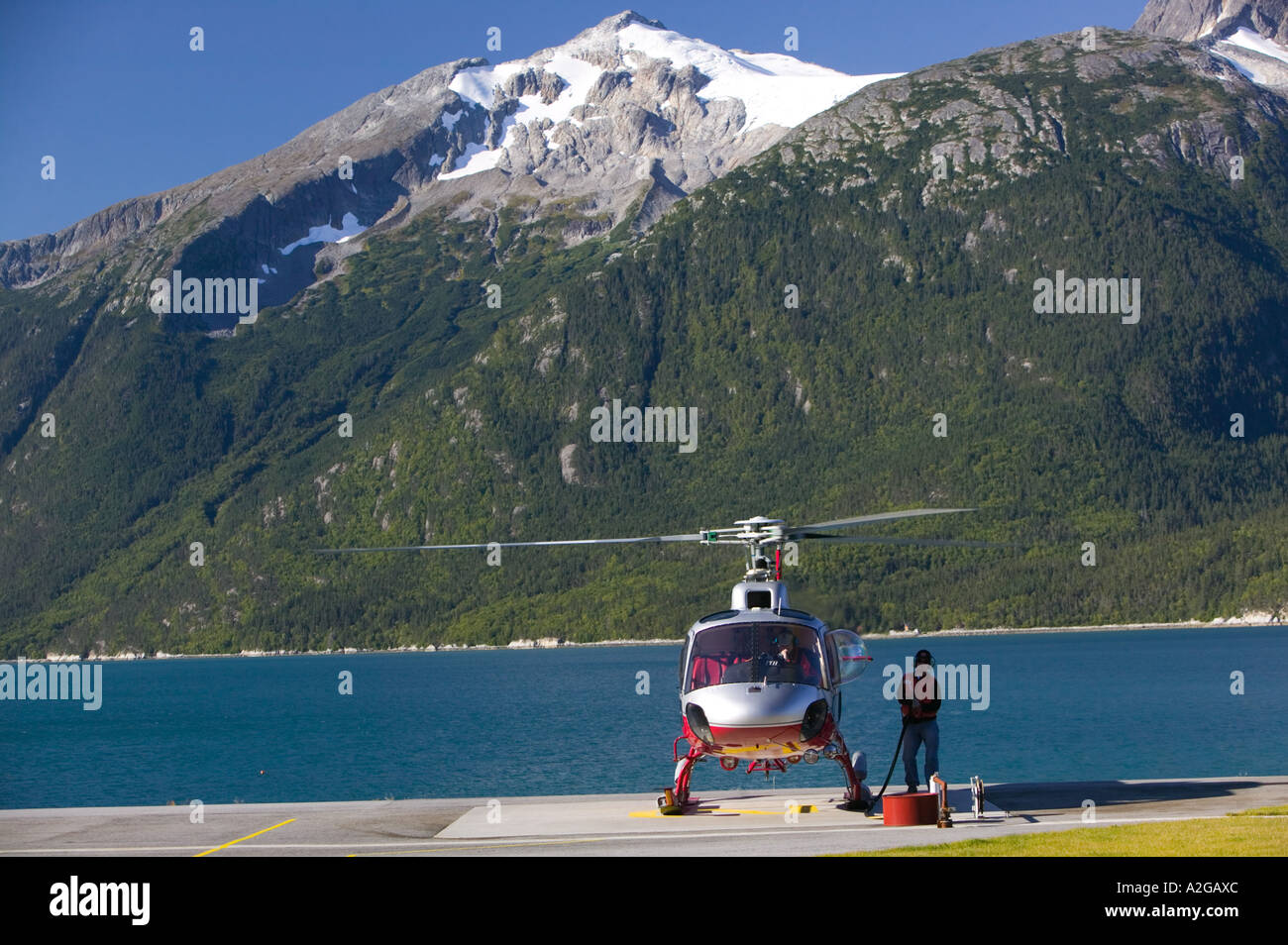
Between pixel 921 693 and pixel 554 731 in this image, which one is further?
pixel 554 731

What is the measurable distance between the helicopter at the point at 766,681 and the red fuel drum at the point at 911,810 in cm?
136

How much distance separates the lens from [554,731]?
7419cm

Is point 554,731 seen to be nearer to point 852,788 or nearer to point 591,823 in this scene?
point 591,823

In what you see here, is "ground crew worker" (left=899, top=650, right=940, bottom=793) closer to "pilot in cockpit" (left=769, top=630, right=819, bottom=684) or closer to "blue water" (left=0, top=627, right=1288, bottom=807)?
"pilot in cockpit" (left=769, top=630, right=819, bottom=684)

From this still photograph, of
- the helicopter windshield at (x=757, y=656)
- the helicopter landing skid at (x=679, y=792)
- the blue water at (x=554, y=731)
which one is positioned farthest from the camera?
the blue water at (x=554, y=731)

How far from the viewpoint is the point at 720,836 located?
17.9 metres

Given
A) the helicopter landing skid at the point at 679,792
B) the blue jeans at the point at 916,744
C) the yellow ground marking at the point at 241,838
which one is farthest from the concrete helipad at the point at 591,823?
the blue jeans at the point at 916,744

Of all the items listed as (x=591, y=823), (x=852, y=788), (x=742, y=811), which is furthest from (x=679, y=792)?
(x=852, y=788)

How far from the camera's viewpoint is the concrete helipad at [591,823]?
57.1ft

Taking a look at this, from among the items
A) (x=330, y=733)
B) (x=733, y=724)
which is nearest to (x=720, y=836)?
(x=733, y=724)

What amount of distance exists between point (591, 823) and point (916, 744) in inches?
193

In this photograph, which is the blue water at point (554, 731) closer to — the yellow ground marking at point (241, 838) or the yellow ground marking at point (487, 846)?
the yellow ground marking at point (241, 838)

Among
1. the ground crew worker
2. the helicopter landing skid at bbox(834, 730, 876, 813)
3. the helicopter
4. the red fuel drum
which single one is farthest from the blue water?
the red fuel drum

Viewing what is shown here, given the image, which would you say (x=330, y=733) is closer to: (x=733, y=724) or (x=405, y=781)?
(x=405, y=781)
